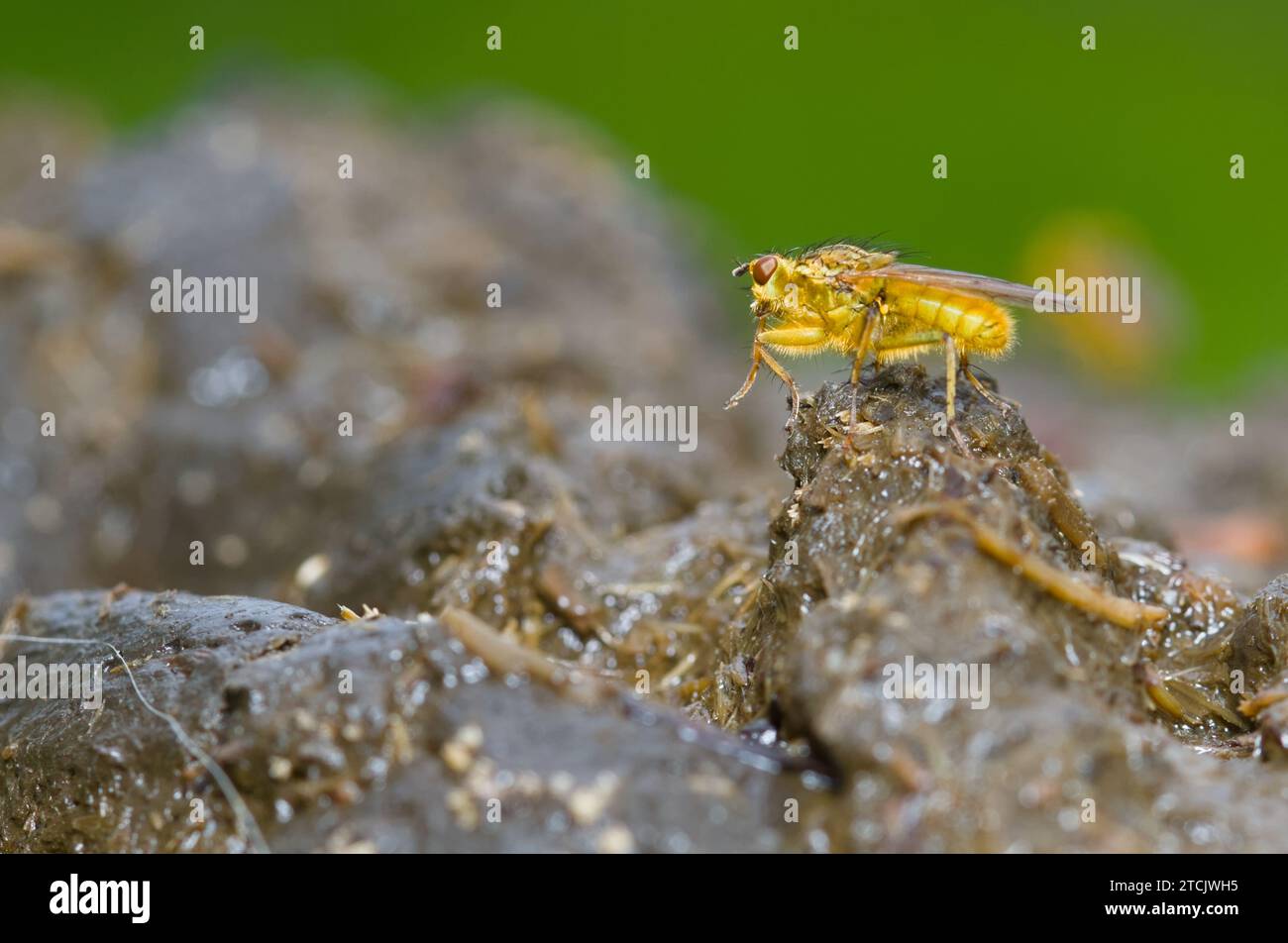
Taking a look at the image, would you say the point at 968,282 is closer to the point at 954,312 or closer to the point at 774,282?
the point at 954,312

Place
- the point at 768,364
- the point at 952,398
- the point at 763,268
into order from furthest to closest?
the point at 768,364 → the point at 763,268 → the point at 952,398

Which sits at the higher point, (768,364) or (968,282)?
(968,282)

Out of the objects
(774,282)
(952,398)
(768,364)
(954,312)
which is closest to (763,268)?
(774,282)

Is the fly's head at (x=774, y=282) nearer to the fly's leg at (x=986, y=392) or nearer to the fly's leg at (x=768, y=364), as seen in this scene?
the fly's leg at (x=768, y=364)

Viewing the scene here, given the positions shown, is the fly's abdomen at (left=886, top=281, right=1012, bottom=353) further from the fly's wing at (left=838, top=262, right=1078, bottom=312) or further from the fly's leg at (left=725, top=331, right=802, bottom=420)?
the fly's leg at (left=725, top=331, right=802, bottom=420)

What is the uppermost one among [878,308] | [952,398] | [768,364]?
[878,308]

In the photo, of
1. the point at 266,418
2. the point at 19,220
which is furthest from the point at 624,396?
the point at 19,220

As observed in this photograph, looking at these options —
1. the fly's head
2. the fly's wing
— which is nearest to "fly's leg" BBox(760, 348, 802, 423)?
the fly's head
